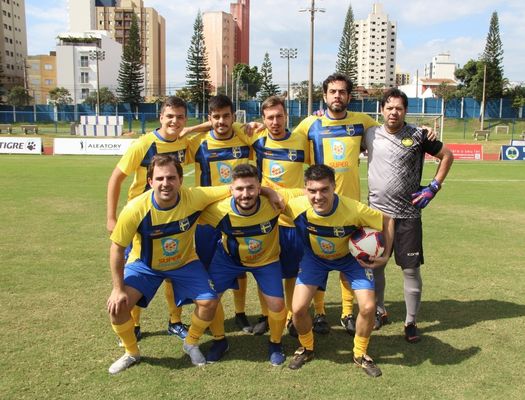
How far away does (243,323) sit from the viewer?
15.0 feet

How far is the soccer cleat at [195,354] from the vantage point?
3.77m

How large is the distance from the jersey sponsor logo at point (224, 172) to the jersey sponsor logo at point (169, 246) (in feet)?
2.88

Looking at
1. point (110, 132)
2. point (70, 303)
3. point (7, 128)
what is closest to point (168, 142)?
point (70, 303)

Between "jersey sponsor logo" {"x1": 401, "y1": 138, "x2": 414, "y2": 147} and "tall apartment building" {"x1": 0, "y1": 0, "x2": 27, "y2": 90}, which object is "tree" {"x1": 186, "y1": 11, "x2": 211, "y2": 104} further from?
"jersey sponsor logo" {"x1": 401, "y1": 138, "x2": 414, "y2": 147}

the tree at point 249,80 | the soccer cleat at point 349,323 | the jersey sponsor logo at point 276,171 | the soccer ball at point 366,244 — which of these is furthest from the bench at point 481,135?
the tree at point 249,80

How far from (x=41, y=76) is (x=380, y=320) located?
89533mm

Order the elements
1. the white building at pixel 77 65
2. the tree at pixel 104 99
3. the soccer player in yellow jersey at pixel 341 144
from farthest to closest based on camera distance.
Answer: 1. the white building at pixel 77 65
2. the tree at pixel 104 99
3. the soccer player in yellow jersey at pixel 341 144

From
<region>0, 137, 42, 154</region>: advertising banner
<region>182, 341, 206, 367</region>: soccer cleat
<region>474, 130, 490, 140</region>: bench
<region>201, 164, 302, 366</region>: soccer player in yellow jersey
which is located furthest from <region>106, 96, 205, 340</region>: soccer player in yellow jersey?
<region>474, 130, 490, 140</region>: bench

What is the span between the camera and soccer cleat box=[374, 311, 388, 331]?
4500mm

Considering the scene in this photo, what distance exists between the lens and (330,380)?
11.6 ft

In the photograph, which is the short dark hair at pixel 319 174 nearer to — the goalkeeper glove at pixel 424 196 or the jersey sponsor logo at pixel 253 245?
the jersey sponsor logo at pixel 253 245

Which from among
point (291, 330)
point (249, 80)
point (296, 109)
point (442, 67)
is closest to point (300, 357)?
point (291, 330)

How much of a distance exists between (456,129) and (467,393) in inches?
1985

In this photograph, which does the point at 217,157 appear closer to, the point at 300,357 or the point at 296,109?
the point at 300,357
